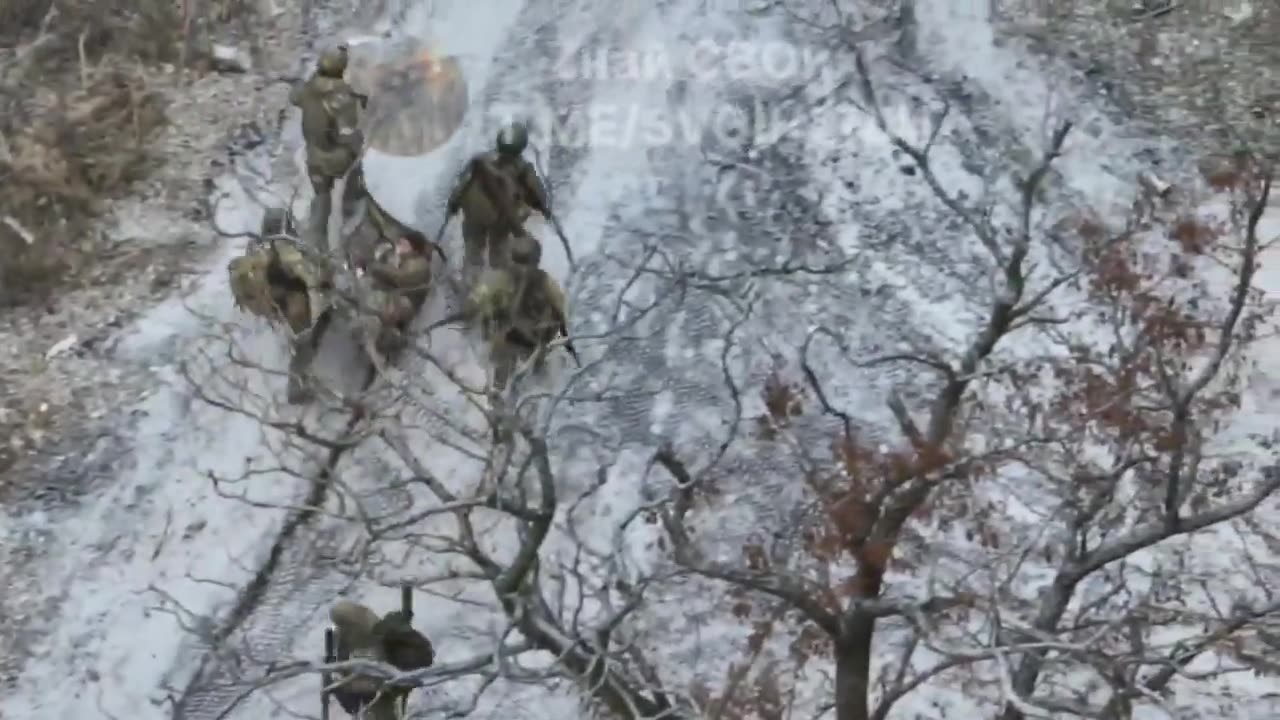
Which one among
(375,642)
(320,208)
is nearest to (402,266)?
(320,208)

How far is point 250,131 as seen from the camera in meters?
15.8

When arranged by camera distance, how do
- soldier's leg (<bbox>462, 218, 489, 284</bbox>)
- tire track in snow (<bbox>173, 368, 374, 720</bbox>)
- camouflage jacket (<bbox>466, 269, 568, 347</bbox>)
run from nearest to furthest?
tire track in snow (<bbox>173, 368, 374, 720</bbox>), camouflage jacket (<bbox>466, 269, 568, 347</bbox>), soldier's leg (<bbox>462, 218, 489, 284</bbox>)

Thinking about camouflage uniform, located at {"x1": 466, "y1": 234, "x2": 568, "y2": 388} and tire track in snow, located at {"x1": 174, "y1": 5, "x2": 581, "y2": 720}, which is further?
camouflage uniform, located at {"x1": 466, "y1": 234, "x2": 568, "y2": 388}

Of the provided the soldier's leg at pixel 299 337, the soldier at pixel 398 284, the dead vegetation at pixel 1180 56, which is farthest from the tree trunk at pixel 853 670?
the dead vegetation at pixel 1180 56

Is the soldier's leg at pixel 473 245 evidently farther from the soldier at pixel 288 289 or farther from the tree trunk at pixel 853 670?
the tree trunk at pixel 853 670

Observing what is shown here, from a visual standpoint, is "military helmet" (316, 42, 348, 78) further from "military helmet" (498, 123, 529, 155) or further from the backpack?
"military helmet" (498, 123, 529, 155)

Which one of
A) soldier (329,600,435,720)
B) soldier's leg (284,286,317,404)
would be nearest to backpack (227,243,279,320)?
soldier's leg (284,286,317,404)

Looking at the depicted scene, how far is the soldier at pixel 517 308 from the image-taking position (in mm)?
11547

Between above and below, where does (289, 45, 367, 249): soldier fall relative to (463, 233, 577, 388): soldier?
above

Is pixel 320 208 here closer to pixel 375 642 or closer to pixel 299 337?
pixel 299 337

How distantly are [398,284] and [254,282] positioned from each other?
103 cm

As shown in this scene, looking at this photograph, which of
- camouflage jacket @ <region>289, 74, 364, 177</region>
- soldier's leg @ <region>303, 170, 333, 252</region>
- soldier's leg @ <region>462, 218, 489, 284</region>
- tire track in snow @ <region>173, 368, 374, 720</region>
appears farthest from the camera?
soldier's leg @ <region>303, 170, 333, 252</region>

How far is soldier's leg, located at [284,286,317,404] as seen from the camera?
1195 centimetres

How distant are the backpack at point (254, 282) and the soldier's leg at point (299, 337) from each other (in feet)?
0.45
